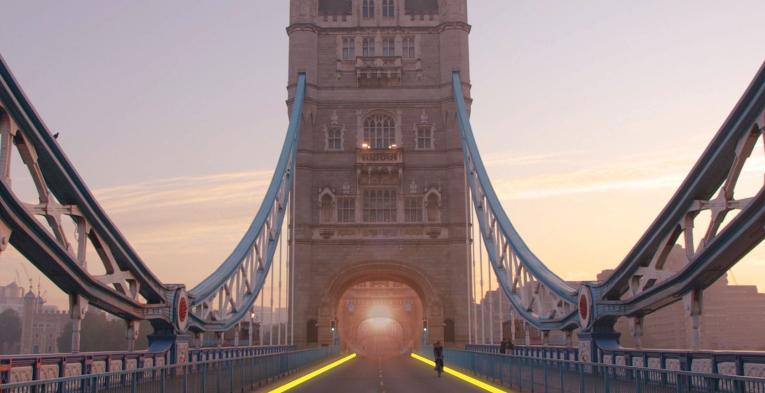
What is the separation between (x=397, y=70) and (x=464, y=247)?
1293 cm

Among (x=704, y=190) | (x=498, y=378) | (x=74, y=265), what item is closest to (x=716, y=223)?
(x=704, y=190)

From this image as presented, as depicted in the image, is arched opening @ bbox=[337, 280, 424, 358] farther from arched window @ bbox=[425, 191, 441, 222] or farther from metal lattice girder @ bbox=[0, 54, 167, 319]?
metal lattice girder @ bbox=[0, 54, 167, 319]

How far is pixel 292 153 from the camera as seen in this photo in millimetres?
55469

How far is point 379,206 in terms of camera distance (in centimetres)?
5784

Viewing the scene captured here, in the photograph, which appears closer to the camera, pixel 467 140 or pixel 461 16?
pixel 467 140

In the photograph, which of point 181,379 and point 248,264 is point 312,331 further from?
point 181,379

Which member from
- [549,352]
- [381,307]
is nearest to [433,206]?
[549,352]

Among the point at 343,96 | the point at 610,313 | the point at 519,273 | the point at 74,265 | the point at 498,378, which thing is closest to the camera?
the point at 74,265

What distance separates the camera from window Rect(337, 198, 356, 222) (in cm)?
5756

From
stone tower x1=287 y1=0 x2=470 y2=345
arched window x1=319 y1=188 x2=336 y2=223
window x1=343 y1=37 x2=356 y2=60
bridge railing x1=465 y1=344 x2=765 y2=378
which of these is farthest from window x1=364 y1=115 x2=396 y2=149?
bridge railing x1=465 y1=344 x2=765 y2=378

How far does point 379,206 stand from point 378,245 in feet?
8.74

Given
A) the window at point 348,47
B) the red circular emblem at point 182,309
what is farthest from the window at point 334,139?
A: the red circular emblem at point 182,309

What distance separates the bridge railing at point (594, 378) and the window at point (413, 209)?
26065 millimetres

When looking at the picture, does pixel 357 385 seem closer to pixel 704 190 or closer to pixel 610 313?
pixel 610 313
